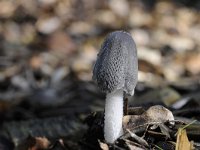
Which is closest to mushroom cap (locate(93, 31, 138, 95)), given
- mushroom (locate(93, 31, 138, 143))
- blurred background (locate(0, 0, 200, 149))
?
mushroom (locate(93, 31, 138, 143))

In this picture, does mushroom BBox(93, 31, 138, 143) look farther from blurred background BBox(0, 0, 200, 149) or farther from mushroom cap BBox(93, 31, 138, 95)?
blurred background BBox(0, 0, 200, 149)

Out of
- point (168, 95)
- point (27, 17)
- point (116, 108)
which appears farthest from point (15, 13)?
point (116, 108)

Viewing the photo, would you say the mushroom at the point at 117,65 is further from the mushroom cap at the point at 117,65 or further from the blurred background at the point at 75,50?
the blurred background at the point at 75,50

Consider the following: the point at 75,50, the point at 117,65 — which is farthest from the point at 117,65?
the point at 75,50

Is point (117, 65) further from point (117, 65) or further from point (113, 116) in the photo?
point (113, 116)

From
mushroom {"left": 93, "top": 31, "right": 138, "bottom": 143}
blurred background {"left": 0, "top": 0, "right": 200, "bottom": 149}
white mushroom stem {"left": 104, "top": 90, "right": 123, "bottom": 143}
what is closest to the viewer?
mushroom {"left": 93, "top": 31, "right": 138, "bottom": 143}

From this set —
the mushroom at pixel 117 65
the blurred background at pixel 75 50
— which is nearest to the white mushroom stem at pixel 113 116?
the mushroom at pixel 117 65
